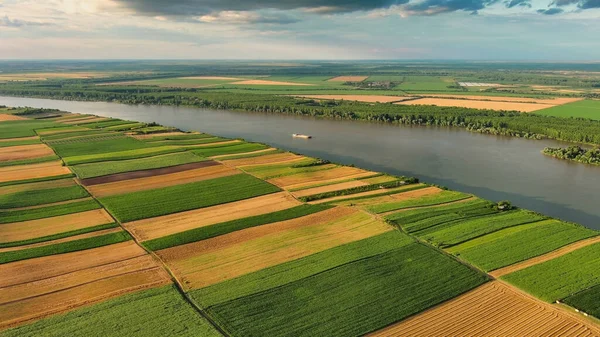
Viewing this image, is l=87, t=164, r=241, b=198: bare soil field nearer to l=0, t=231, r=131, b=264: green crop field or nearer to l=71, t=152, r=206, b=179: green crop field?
l=71, t=152, r=206, b=179: green crop field

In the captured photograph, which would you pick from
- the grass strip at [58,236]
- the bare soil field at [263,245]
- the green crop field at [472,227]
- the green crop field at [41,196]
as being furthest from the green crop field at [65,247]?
the green crop field at [472,227]

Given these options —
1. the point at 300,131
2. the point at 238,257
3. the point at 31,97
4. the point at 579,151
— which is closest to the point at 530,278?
the point at 238,257

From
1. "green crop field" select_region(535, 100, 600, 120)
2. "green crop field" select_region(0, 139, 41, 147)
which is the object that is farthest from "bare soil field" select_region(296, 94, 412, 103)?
"green crop field" select_region(0, 139, 41, 147)

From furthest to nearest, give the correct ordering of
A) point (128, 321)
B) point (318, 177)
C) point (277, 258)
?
point (318, 177) < point (277, 258) < point (128, 321)

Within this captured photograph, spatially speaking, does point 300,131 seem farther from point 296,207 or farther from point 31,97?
point 31,97

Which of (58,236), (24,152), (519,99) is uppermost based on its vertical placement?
(519,99)

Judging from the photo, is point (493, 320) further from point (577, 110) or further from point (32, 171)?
point (577, 110)

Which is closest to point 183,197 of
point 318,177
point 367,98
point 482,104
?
point 318,177
